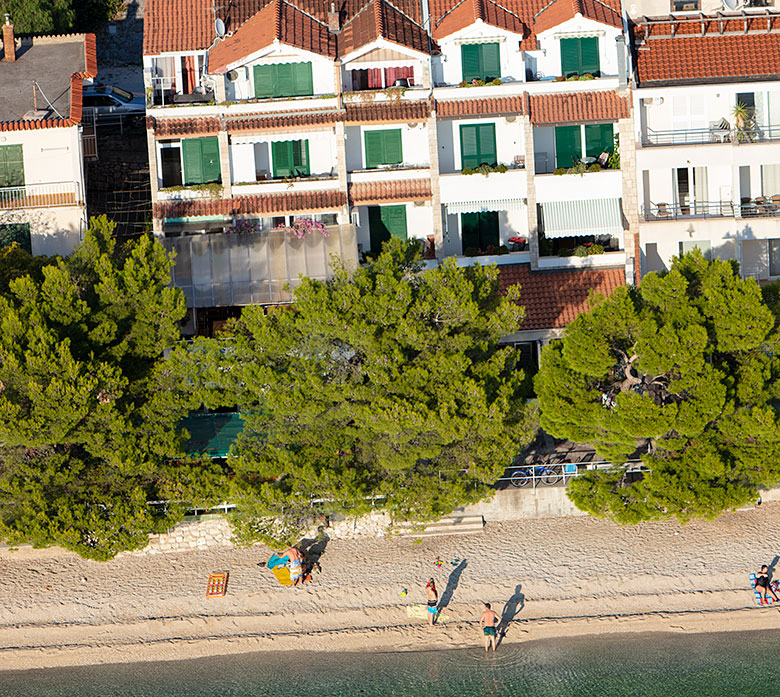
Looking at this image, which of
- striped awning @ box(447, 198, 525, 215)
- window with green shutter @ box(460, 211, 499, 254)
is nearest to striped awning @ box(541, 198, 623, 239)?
striped awning @ box(447, 198, 525, 215)

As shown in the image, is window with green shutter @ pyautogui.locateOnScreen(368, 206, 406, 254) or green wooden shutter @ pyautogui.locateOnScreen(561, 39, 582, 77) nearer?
green wooden shutter @ pyautogui.locateOnScreen(561, 39, 582, 77)

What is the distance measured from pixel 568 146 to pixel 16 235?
23.2m

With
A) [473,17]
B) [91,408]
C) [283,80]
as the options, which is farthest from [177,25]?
[91,408]

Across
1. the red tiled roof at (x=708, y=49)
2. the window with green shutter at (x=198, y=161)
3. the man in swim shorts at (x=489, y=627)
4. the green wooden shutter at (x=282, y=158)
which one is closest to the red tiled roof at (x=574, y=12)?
the red tiled roof at (x=708, y=49)

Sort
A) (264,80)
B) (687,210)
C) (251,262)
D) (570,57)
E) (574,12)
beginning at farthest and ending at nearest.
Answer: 1. (687,210)
2. (570,57)
3. (264,80)
4. (574,12)
5. (251,262)

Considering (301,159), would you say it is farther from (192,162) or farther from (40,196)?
(40,196)

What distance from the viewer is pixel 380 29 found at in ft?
172

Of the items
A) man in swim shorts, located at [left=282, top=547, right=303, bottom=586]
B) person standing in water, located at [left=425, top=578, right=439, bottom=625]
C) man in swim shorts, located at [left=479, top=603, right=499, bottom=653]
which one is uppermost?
man in swim shorts, located at [left=282, top=547, right=303, bottom=586]

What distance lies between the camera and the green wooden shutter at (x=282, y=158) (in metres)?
53.5

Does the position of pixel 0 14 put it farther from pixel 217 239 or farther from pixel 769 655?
pixel 769 655

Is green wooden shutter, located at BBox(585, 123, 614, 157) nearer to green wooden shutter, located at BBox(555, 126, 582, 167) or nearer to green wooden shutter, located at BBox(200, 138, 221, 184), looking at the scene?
green wooden shutter, located at BBox(555, 126, 582, 167)

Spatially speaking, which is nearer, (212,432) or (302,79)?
(212,432)

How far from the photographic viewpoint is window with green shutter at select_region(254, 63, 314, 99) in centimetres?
5266

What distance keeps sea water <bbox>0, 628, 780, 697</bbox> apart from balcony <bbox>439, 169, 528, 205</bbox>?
1828cm
